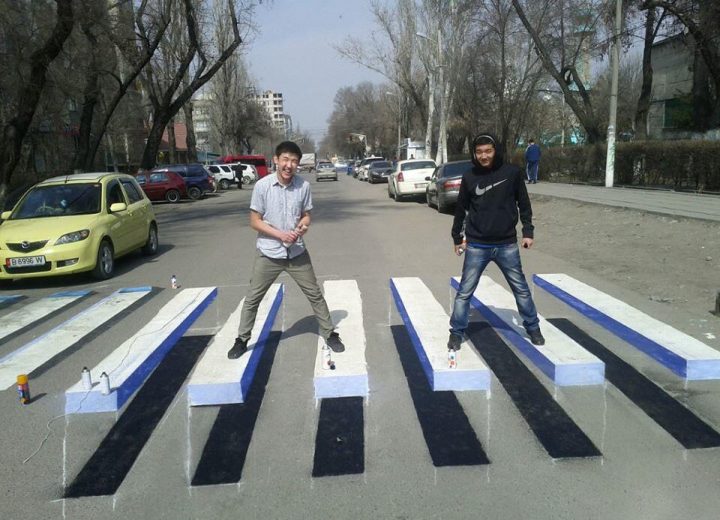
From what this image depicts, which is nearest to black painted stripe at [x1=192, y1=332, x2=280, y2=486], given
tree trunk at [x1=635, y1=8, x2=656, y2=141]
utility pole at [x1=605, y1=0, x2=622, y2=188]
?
utility pole at [x1=605, y1=0, x2=622, y2=188]

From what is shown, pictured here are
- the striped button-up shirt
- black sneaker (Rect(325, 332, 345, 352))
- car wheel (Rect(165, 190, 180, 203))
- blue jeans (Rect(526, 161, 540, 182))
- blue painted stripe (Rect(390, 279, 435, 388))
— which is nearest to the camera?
blue painted stripe (Rect(390, 279, 435, 388))

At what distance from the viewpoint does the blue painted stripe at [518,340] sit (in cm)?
471

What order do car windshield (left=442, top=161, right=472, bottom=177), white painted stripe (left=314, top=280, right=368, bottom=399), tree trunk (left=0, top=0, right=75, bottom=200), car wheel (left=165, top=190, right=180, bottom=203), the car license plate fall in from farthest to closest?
car wheel (left=165, top=190, right=180, bottom=203) → car windshield (left=442, top=161, right=472, bottom=177) → tree trunk (left=0, top=0, right=75, bottom=200) → the car license plate → white painted stripe (left=314, top=280, right=368, bottom=399)

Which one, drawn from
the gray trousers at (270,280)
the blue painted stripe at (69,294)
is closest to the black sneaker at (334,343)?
the gray trousers at (270,280)

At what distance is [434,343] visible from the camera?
5289 millimetres

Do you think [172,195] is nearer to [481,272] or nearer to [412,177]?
[412,177]

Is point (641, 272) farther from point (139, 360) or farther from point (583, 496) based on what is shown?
point (139, 360)

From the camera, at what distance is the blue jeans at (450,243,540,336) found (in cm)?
497

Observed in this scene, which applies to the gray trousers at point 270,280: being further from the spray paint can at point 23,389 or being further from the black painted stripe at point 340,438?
the spray paint can at point 23,389

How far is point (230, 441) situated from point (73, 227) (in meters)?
6.56

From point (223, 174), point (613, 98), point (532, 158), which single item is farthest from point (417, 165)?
point (223, 174)

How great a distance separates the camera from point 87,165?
24.9 m

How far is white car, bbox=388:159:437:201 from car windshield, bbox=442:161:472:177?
455cm

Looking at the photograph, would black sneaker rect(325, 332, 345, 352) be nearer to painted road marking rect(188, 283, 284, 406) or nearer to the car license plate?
Answer: painted road marking rect(188, 283, 284, 406)
